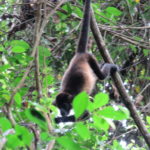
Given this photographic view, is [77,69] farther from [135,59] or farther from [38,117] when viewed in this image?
[38,117]

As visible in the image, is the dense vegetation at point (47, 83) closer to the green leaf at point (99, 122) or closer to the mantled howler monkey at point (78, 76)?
the green leaf at point (99, 122)

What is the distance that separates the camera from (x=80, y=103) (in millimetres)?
1337

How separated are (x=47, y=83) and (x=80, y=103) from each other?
1.39 metres

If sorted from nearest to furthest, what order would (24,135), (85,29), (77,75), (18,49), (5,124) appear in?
1. (24,135)
2. (5,124)
3. (18,49)
4. (85,29)
5. (77,75)

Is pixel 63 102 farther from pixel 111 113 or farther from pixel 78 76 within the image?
pixel 111 113

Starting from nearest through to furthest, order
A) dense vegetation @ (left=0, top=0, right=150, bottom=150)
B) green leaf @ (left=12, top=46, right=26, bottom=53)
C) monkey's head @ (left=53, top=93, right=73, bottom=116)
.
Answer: dense vegetation @ (left=0, top=0, right=150, bottom=150), green leaf @ (left=12, top=46, right=26, bottom=53), monkey's head @ (left=53, top=93, right=73, bottom=116)

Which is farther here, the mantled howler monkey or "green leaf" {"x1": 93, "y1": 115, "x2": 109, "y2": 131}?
the mantled howler monkey

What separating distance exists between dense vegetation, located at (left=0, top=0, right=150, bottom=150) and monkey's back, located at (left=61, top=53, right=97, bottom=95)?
26 cm

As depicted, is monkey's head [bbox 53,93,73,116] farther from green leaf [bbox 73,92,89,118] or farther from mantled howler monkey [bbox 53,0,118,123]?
green leaf [bbox 73,92,89,118]

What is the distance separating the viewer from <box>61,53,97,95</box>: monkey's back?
5191 millimetres

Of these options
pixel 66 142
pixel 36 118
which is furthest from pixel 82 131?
pixel 36 118

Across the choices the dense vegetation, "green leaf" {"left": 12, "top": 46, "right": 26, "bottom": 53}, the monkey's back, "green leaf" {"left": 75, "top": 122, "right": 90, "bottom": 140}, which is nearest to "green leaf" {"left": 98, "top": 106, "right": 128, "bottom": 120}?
the dense vegetation

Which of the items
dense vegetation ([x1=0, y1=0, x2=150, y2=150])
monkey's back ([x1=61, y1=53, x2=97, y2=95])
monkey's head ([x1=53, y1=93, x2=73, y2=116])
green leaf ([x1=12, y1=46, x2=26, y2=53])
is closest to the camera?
dense vegetation ([x1=0, y1=0, x2=150, y2=150])

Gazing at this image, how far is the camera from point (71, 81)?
522cm
